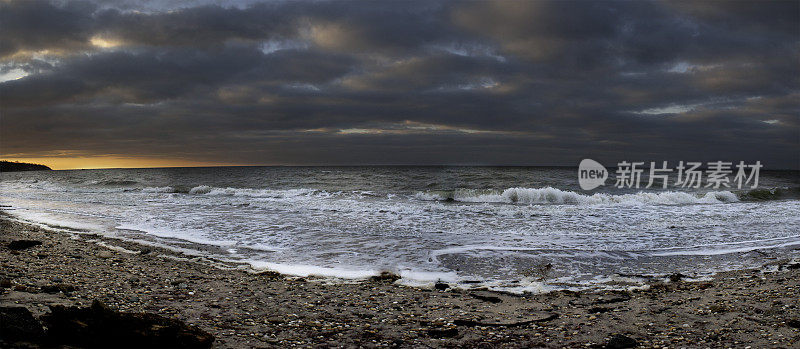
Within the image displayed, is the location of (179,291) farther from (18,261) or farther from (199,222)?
(199,222)

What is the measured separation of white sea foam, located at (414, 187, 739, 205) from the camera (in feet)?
76.4

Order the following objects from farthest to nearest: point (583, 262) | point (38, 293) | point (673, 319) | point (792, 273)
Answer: point (583, 262)
point (792, 273)
point (38, 293)
point (673, 319)

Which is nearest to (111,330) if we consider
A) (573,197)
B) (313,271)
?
(313,271)

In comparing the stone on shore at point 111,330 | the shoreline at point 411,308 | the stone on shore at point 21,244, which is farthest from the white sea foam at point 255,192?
the stone on shore at point 111,330

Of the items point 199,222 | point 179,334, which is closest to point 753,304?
point 179,334

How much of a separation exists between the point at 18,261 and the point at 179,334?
5867 millimetres

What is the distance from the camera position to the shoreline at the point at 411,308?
4.30 m

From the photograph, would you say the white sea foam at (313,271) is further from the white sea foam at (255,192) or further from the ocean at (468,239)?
the white sea foam at (255,192)

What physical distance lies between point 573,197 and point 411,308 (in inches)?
836

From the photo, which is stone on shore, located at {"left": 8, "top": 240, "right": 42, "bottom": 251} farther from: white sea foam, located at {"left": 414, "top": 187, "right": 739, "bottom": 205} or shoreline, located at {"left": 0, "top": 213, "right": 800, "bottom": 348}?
white sea foam, located at {"left": 414, "top": 187, "right": 739, "bottom": 205}

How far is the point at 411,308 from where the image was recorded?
535cm

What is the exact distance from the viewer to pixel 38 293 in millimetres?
5188

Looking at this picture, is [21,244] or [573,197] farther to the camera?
[573,197]

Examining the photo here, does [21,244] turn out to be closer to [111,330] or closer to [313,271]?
[313,271]
